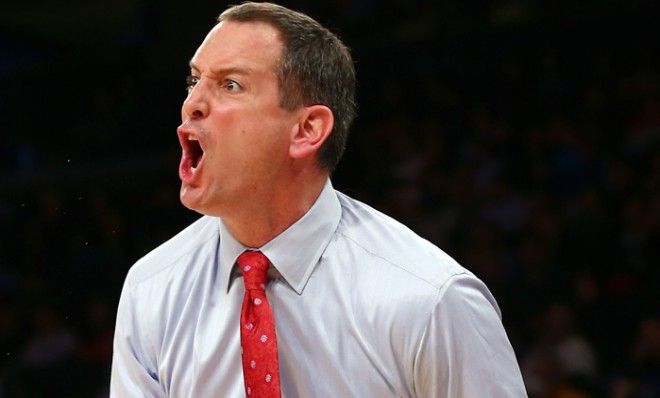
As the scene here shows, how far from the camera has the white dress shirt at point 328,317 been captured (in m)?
2.15

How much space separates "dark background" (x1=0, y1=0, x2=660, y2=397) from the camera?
5.49 m

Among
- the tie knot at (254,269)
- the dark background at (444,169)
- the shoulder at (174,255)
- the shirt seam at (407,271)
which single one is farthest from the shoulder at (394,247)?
the dark background at (444,169)

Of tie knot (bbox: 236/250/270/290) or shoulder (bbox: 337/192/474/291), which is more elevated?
shoulder (bbox: 337/192/474/291)

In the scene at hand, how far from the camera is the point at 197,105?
227 centimetres

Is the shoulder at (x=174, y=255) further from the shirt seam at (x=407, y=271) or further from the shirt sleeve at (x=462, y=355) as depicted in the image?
the shirt sleeve at (x=462, y=355)

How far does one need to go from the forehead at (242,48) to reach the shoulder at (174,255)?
0.37 meters

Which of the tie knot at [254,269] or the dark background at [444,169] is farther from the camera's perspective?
the dark background at [444,169]

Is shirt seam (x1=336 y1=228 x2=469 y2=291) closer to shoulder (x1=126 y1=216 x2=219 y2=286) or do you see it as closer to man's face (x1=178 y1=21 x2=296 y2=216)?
man's face (x1=178 y1=21 x2=296 y2=216)

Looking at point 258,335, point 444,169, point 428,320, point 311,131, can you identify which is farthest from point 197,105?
point 444,169

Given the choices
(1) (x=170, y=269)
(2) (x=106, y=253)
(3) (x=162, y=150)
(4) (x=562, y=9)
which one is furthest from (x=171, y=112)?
(1) (x=170, y=269)

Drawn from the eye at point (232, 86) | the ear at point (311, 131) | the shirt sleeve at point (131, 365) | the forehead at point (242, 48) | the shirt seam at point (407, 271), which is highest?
the forehead at point (242, 48)

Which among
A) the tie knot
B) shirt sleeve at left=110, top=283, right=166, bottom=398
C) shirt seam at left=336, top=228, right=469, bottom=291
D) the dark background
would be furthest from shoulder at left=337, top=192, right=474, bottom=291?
the dark background

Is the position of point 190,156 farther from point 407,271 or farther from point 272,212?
point 407,271

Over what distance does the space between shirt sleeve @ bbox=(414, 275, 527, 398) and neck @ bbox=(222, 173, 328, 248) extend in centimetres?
37
